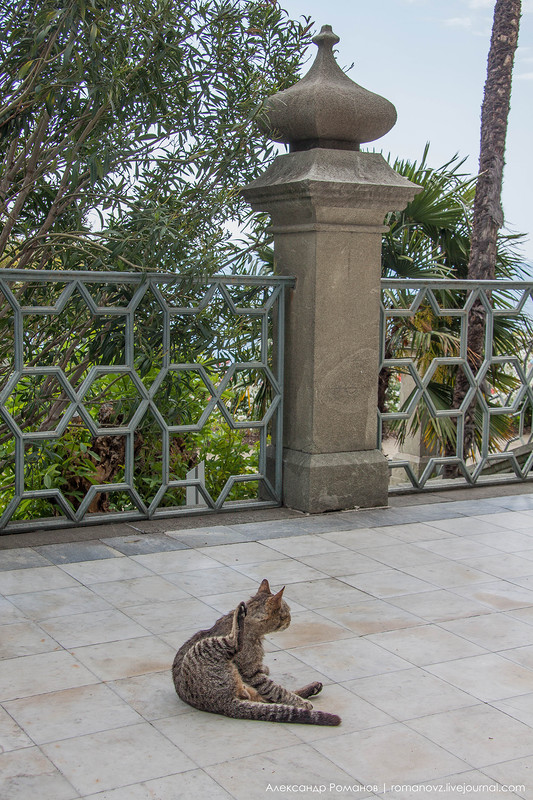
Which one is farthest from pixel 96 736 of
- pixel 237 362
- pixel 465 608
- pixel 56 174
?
pixel 56 174

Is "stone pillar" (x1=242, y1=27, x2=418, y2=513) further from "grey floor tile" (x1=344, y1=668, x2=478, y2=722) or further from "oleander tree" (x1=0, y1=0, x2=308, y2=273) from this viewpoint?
"grey floor tile" (x1=344, y1=668, x2=478, y2=722)

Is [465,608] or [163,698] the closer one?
[163,698]

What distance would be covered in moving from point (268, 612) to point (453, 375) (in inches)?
283

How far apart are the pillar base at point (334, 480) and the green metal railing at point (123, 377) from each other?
0.15 meters

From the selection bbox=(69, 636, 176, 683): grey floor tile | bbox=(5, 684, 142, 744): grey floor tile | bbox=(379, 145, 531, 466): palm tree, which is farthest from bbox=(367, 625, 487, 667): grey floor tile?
bbox=(379, 145, 531, 466): palm tree

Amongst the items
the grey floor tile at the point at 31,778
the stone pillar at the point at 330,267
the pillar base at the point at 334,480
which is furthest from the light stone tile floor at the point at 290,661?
the stone pillar at the point at 330,267

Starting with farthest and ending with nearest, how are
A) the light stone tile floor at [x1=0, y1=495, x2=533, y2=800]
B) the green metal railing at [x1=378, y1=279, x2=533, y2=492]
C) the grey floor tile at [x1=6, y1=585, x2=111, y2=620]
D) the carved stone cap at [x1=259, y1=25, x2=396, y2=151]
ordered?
the green metal railing at [x1=378, y1=279, x2=533, y2=492] → the carved stone cap at [x1=259, y1=25, x2=396, y2=151] → the grey floor tile at [x1=6, y1=585, x2=111, y2=620] → the light stone tile floor at [x1=0, y1=495, x2=533, y2=800]

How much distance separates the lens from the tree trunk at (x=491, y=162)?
10594 mm

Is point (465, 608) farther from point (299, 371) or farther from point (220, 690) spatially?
point (299, 371)

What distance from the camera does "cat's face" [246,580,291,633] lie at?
3.58 meters

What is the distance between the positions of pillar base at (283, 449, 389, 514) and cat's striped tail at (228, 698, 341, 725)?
9.62 feet

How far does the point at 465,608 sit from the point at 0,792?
247cm

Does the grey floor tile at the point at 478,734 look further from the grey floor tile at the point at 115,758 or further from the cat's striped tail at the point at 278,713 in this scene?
the grey floor tile at the point at 115,758

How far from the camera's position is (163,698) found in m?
3.57
